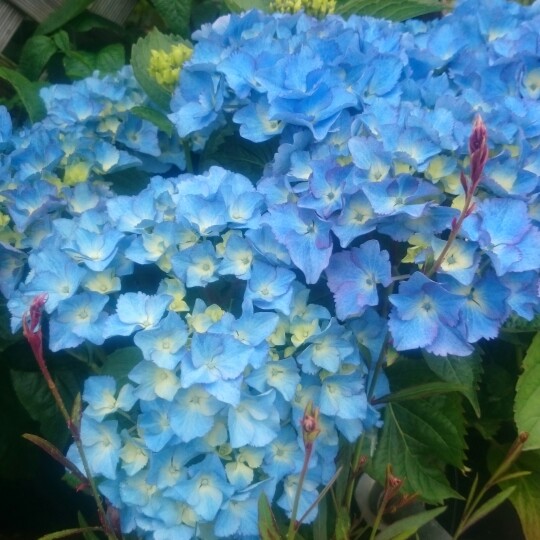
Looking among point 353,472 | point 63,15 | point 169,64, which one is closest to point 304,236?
point 353,472

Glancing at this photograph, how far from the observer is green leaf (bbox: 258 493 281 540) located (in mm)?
726

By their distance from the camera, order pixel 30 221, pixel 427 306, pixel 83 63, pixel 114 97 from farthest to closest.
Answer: pixel 83 63 → pixel 114 97 → pixel 30 221 → pixel 427 306

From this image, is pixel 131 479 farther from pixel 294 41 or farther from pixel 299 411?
pixel 294 41

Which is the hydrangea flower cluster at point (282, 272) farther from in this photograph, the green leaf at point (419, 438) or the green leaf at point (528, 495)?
the green leaf at point (528, 495)

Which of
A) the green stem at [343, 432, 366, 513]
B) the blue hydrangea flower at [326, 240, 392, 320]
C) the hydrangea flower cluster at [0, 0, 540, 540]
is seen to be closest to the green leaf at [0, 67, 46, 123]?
the hydrangea flower cluster at [0, 0, 540, 540]

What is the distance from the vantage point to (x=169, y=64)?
106 cm

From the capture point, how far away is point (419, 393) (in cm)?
83

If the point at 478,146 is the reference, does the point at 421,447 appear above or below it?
below

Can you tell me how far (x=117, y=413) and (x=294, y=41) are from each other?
53 cm

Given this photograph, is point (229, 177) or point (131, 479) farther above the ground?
point (229, 177)

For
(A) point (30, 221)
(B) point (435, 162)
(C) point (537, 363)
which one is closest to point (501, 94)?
(B) point (435, 162)

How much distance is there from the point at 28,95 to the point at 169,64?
34 cm

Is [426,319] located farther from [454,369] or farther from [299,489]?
[299,489]

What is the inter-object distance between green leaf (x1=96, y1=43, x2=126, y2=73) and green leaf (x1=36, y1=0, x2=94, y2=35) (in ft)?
0.33
